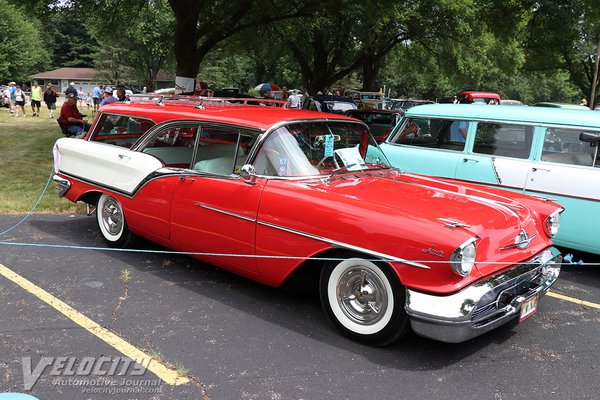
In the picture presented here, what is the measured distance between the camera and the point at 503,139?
6188mm

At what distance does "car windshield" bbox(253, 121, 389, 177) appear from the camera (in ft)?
13.9

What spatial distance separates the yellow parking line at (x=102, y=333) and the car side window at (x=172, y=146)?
1.60m

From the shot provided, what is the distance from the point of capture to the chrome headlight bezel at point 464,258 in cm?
319

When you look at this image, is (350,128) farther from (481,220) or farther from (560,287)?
(560,287)

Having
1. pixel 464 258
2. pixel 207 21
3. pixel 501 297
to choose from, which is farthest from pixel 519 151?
pixel 207 21

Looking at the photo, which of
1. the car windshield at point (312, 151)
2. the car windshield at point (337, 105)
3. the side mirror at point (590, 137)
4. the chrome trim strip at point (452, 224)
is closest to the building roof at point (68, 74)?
the car windshield at point (337, 105)

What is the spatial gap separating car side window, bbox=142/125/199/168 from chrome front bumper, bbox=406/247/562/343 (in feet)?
9.00

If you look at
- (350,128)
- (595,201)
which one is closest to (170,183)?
(350,128)

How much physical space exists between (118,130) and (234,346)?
328 centimetres

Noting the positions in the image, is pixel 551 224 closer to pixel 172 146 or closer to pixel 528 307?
pixel 528 307

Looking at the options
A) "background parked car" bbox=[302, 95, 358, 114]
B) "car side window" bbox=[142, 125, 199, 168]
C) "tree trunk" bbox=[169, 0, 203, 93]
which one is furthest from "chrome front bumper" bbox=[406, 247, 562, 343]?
"background parked car" bbox=[302, 95, 358, 114]

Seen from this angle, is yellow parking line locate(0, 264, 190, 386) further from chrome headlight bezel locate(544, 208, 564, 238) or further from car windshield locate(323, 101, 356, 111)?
car windshield locate(323, 101, 356, 111)

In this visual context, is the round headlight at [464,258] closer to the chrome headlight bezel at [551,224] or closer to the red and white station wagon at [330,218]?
the red and white station wagon at [330,218]

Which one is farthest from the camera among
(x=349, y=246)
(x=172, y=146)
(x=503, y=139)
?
(x=503, y=139)
